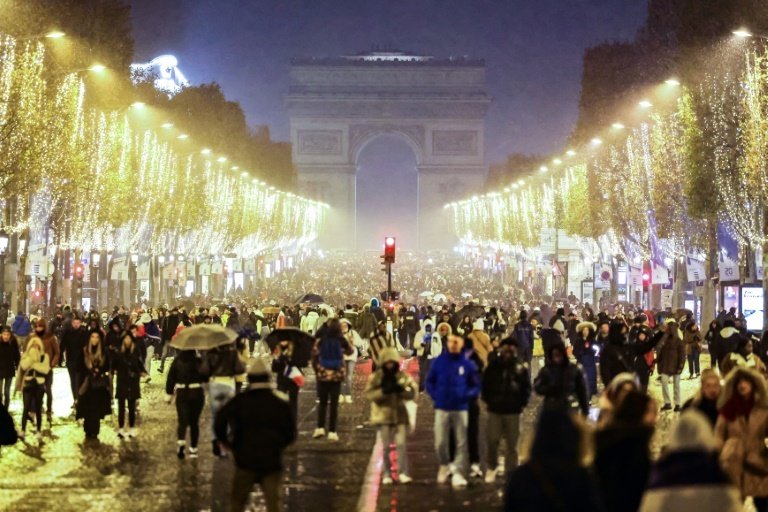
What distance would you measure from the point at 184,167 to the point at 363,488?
51.5 m

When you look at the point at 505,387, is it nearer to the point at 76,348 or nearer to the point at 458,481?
the point at 458,481

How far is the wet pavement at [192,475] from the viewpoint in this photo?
48.8 feet

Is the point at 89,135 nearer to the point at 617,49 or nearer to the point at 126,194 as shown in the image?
the point at 126,194

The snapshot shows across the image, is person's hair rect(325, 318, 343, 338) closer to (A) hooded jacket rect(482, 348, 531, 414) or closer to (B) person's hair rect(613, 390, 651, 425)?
(A) hooded jacket rect(482, 348, 531, 414)

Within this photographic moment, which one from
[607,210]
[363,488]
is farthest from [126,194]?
[363,488]

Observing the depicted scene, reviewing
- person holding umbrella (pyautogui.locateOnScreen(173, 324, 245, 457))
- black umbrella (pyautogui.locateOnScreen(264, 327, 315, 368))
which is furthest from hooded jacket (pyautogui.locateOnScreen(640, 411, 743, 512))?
black umbrella (pyautogui.locateOnScreen(264, 327, 315, 368))

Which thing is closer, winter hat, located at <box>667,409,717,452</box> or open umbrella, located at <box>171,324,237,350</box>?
winter hat, located at <box>667,409,717,452</box>

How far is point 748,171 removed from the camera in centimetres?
3738

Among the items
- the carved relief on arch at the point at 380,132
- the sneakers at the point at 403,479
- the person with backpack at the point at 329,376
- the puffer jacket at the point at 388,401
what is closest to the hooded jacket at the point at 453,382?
the puffer jacket at the point at 388,401

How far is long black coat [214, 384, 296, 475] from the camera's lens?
1195cm

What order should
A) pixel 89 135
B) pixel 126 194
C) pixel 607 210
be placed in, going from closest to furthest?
pixel 89 135
pixel 126 194
pixel 607 210

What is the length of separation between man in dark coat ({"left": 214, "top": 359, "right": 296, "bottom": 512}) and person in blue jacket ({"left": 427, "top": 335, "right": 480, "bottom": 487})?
4.21 metres

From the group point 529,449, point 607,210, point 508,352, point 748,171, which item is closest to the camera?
point 529,449

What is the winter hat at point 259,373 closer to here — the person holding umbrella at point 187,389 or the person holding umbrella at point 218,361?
the person holding umbrella at point 218,361
